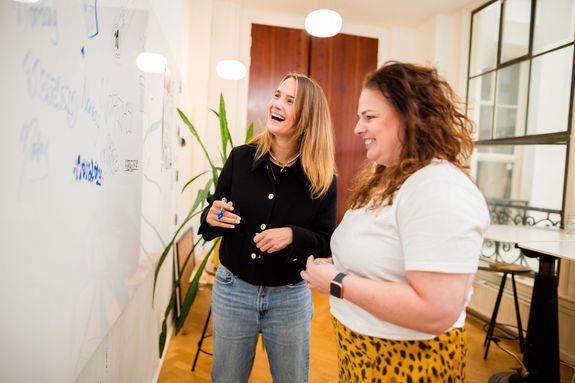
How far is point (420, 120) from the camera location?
841 mm

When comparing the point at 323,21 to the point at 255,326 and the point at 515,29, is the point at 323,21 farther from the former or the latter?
the point at 255,326

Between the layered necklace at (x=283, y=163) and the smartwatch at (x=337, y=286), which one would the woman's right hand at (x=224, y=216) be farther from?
the smartwatch at (x=337, y=286)

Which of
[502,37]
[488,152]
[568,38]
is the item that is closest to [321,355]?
[488,152]

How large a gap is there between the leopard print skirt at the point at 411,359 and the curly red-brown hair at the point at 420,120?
0.33 meters

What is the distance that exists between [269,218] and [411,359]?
0.66m

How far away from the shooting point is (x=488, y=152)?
418cm

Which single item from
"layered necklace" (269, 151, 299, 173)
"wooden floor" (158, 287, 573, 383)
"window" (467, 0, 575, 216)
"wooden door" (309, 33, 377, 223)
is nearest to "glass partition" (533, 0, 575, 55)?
"window" (467, 0, 575, 216)

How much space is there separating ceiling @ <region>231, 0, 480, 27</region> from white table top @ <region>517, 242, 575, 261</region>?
3.02 meters

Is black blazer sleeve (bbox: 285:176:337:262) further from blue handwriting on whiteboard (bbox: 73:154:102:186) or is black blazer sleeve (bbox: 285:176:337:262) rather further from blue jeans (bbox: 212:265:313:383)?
blue handwriting on whiteboard (bbox: 73:154:102:186)

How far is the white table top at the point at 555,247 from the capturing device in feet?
6.50

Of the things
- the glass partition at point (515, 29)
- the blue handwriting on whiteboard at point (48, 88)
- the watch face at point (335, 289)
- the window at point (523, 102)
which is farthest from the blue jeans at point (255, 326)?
the glass partition at point (515, 29)

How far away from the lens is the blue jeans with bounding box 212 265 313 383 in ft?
4.31

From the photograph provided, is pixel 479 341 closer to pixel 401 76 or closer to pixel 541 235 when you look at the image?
pixel 541 235

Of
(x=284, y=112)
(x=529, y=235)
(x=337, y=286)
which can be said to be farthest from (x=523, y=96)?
(x=337, y=286)
